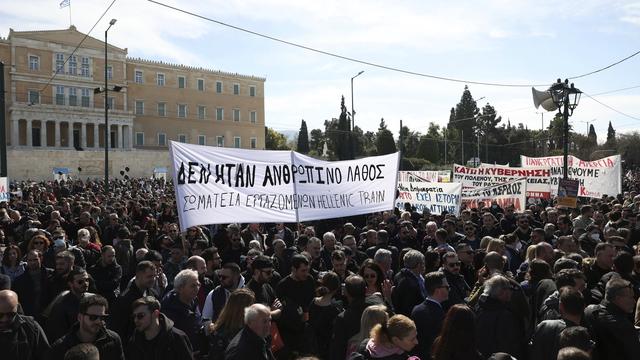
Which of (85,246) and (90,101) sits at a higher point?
(90,101)

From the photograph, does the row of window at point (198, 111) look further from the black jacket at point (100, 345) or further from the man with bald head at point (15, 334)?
the black jacket at point (100, 345)


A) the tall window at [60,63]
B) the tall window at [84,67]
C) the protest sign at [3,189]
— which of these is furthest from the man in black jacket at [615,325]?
the tall window at [84,67]

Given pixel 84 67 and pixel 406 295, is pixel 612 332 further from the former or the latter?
pixel 84 67

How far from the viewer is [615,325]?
452 cm

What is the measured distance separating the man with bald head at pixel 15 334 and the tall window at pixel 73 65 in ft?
230

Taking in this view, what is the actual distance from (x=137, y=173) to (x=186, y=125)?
13470 millimetres

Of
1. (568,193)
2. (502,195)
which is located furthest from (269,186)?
(502,195)

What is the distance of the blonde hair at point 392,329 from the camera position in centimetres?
387

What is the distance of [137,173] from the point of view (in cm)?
6738

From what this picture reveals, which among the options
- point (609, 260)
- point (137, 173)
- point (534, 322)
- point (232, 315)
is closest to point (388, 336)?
point (232, 315)

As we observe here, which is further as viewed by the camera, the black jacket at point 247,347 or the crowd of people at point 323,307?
the crowd of people at point 323,307

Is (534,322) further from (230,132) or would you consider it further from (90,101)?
(230,132)

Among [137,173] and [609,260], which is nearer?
[609,260]

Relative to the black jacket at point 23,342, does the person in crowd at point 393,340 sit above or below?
above
